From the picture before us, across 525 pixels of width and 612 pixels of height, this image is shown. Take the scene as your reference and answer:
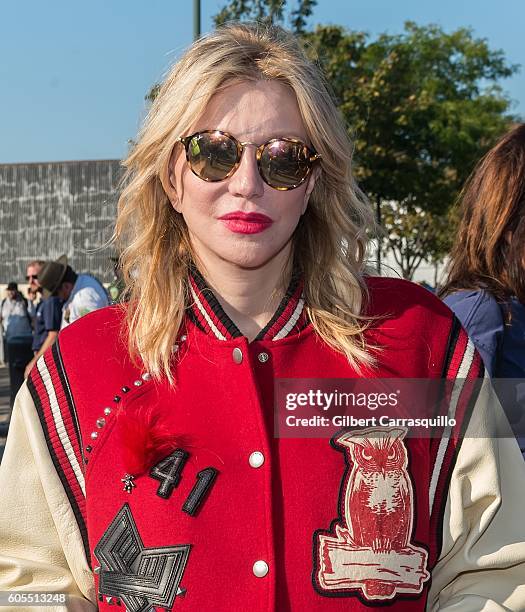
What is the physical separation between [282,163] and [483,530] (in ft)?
3.00

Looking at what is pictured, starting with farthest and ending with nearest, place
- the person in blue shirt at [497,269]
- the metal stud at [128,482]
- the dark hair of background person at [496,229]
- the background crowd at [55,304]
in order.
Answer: the background crowd at [55,304] → the dark hair of background person at [496,229] → the person in blue shirt at [497,269] → the metal stud at [128,482]

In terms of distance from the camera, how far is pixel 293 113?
212 cm

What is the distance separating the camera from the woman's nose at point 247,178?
2.05 m

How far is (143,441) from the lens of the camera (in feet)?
6.44

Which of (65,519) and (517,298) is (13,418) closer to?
(65,519)

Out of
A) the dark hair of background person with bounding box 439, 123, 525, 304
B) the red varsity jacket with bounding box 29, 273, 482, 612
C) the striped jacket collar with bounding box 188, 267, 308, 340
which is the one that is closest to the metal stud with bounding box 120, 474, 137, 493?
the red varsity jacket with bounding box 29, 273, 482, 612

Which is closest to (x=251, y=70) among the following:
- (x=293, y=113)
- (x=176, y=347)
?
(x=293, y=113)

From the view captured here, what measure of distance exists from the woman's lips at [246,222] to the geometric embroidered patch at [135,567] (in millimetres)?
664

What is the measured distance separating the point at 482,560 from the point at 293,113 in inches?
42.6

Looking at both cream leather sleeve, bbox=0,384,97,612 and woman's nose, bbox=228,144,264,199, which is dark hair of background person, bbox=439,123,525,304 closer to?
woman's nose, bbox=228,144,264,199

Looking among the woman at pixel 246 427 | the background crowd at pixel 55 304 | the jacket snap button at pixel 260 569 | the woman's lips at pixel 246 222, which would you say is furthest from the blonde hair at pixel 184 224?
the background crowd at pixel 55 304

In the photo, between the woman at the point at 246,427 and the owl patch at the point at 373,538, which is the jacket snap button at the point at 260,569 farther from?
the owl patch at the point at 373,538

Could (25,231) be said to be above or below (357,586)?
below

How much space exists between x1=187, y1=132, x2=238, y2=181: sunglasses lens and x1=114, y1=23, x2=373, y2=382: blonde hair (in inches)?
3.1
